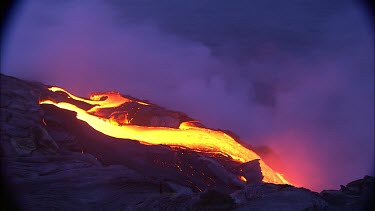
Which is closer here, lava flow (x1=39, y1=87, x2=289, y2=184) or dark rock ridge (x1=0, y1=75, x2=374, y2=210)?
dark rock ridge (x1=0, y1=75, x2=374, y2=210)

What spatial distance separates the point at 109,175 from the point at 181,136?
3809mm

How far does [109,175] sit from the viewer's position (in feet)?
27.4

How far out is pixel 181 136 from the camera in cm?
1189

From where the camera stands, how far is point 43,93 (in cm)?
1202

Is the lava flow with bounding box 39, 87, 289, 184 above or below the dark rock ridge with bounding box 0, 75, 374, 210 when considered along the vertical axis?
above

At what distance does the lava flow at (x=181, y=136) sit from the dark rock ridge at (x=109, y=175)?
71cm

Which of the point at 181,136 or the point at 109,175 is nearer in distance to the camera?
the point at 109,175

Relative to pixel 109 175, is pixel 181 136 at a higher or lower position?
higher

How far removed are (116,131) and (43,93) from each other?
2281mm

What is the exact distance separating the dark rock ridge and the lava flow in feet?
2.34

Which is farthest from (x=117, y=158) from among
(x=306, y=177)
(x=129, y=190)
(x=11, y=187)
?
(x=306, y=177)

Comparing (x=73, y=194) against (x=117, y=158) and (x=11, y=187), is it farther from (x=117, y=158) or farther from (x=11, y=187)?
(x=117, y=158)

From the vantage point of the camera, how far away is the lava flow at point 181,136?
11.4 metres

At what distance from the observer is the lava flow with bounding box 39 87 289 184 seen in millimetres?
11439
